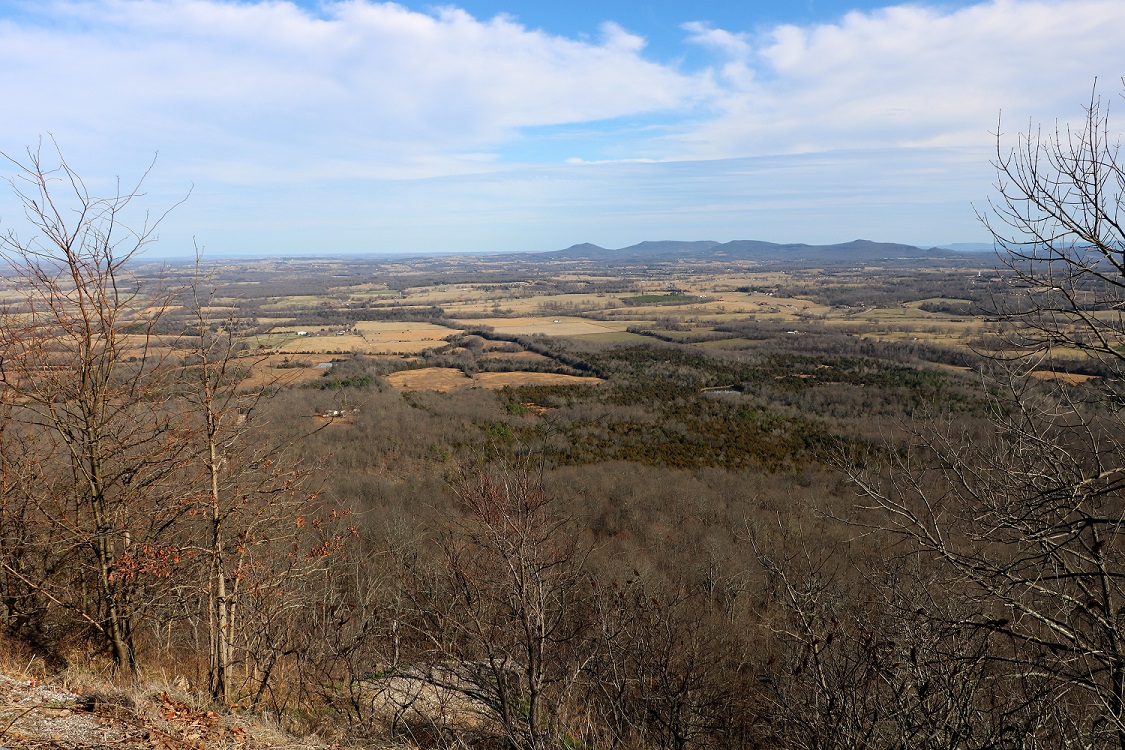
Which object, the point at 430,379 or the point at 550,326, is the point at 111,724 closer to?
the point at 430,379

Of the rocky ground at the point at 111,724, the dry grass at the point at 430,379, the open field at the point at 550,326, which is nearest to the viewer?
the rocky ground at the point at 111,724

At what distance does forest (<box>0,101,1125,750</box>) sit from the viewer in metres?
5.65

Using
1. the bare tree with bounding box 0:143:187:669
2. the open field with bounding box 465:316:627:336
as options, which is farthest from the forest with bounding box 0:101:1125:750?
the open field with bounding box 465:316:627:336

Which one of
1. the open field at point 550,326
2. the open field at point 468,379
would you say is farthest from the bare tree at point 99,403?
the open field at point 550,326

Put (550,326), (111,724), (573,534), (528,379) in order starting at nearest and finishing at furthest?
(111,724) < (573,534) < (528,379) < (550,326)

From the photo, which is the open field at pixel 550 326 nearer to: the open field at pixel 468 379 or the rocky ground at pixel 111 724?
the open field at pixel 468 379

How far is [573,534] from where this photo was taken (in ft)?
58.7

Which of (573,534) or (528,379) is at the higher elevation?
(573,534)

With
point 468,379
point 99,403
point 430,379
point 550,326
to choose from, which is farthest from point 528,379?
point 99,403

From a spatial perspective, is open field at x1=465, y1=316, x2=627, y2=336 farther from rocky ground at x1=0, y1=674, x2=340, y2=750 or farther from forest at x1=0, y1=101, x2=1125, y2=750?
rocky ground at x1=0, y1=674, x2=340, y2=750

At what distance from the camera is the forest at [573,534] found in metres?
5.65

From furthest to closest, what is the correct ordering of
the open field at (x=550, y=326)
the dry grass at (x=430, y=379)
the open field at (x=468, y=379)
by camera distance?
the open field at (x=550, y=326)
the open field at (x=468, y=379)
the dry grass at (x=430, y=379)

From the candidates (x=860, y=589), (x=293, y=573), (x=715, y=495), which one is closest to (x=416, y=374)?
(x=715, y=495)

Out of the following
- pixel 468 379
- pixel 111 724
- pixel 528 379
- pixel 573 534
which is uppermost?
pixel 111 724
